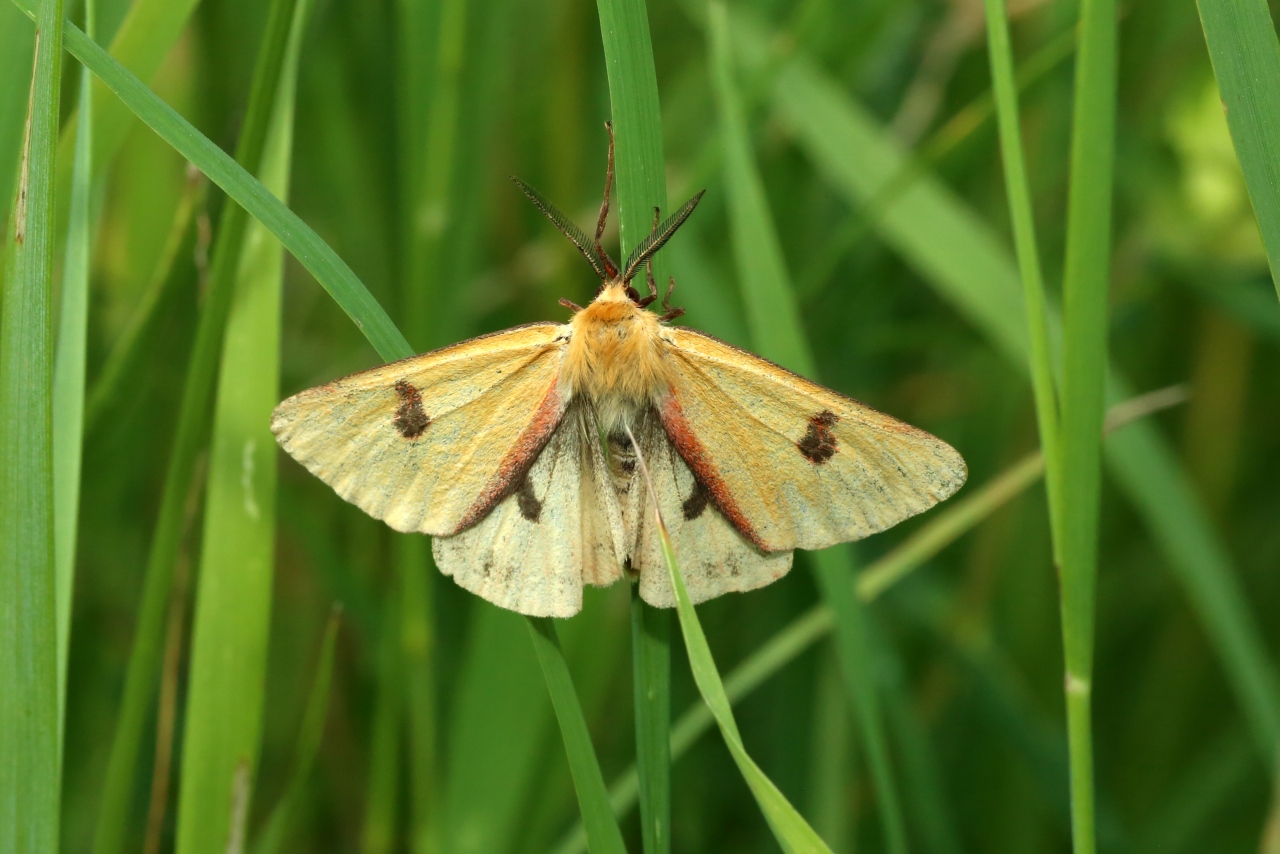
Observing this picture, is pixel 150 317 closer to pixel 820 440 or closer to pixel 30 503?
pixel 30 503

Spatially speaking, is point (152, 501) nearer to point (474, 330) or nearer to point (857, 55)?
point (474, 330)

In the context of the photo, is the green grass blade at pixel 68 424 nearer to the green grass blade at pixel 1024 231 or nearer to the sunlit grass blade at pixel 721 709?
the sunlit grass blade at pixel 721 709

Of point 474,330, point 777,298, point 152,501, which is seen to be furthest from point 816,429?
point 152,501

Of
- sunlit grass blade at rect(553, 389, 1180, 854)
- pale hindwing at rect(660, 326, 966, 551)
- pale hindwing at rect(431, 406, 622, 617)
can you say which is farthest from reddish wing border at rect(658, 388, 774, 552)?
sunlit grass blade at rect(553, 389, 1180, 854)

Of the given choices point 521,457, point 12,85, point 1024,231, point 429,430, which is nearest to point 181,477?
point 429,430

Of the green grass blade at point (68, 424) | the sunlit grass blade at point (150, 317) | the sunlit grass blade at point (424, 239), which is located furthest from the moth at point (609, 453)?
the sunlit grass blade at point (424, 239)

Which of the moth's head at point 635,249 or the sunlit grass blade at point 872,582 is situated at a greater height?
the moth's head at point 635,249
